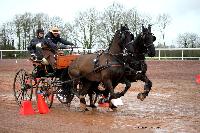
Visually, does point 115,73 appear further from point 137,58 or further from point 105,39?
point 105,39

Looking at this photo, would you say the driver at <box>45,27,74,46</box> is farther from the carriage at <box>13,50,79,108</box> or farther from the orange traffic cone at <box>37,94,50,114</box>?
the orange traffic cone at <box>37,94,50,114</box>

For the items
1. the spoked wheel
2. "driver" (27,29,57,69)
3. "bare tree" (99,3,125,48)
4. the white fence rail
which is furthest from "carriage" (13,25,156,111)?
"bare tree" (99,3,125,48)

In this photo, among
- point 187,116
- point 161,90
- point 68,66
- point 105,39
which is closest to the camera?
point 187,116

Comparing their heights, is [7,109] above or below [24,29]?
below

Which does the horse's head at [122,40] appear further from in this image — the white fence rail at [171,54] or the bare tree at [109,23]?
the bare tree at [109,23]

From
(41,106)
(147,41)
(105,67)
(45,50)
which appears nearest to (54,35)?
(45,50)

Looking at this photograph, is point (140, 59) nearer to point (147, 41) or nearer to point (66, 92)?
point (147, 41)

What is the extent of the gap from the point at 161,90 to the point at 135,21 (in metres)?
34.2

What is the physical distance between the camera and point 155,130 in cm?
1023

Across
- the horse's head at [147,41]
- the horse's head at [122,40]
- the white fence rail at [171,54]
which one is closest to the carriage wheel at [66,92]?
the horse's head at [122,40]

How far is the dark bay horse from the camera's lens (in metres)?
12.7

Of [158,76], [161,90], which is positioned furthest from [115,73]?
[158,76]

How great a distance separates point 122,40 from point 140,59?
0.70 meters

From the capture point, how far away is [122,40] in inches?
515
